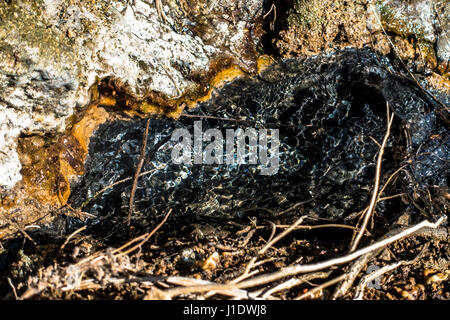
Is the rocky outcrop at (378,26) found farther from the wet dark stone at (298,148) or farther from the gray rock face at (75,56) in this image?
the gray rock face at (75,56)

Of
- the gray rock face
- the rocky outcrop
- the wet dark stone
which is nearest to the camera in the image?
the gray rock face

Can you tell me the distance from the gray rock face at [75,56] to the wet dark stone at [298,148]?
437mm

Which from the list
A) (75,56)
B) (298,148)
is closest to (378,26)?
(298,148)

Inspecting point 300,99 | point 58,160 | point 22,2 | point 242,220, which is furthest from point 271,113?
point 22,2

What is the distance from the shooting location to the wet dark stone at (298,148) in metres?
2.87

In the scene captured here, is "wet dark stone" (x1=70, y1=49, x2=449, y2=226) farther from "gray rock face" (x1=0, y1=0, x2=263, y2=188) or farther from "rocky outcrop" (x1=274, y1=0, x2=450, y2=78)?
"gray rock face" (x1=0, y1=0, x2=263, y2=188)

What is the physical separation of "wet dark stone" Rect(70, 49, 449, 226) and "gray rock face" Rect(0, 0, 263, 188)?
44cm

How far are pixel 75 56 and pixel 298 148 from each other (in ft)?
7.14

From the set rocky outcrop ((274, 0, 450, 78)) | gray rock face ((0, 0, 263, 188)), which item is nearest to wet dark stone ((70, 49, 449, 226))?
rocky outcrop ((274, 0, 450, 78))

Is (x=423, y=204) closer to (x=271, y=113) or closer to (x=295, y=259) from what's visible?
(x=295, y=259)

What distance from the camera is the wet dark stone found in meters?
2.87

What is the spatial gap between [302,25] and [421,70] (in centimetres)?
136

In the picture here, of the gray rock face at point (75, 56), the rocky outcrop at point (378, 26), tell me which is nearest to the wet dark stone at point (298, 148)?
the rocky outcrop at point (378, 26)

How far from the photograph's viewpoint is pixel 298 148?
10.4 ft
